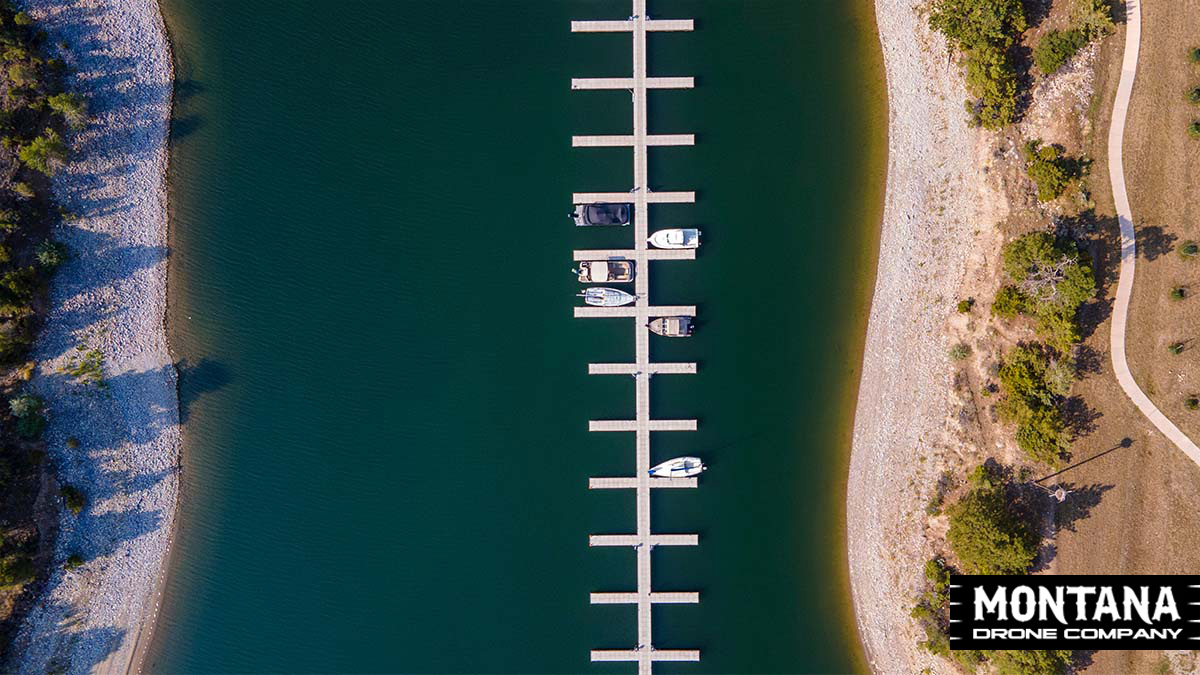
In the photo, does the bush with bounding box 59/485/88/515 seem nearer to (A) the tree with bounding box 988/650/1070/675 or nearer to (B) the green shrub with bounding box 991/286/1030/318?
(A) the tree with bounding box 988/650/1070/675

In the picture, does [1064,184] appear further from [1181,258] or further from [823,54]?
[823,54]

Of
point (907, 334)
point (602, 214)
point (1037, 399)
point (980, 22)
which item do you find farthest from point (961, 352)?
point (602, 214)

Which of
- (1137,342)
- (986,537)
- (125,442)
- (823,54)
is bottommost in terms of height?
(986,537)

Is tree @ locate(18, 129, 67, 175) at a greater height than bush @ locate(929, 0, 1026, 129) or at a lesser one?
lesser

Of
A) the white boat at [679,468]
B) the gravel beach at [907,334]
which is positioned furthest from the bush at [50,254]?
the gravel beach at [907,334]

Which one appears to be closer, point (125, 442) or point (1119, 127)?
point (1119, 127)

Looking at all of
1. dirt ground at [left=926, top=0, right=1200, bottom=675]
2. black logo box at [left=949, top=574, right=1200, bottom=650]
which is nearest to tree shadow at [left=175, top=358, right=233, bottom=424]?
black logo box at [left=949, top=574, right=1200, bottom=650]

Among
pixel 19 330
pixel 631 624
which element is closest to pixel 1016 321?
pixel 631 624

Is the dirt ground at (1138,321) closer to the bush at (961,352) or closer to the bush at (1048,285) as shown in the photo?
the bush at (1048,285)
